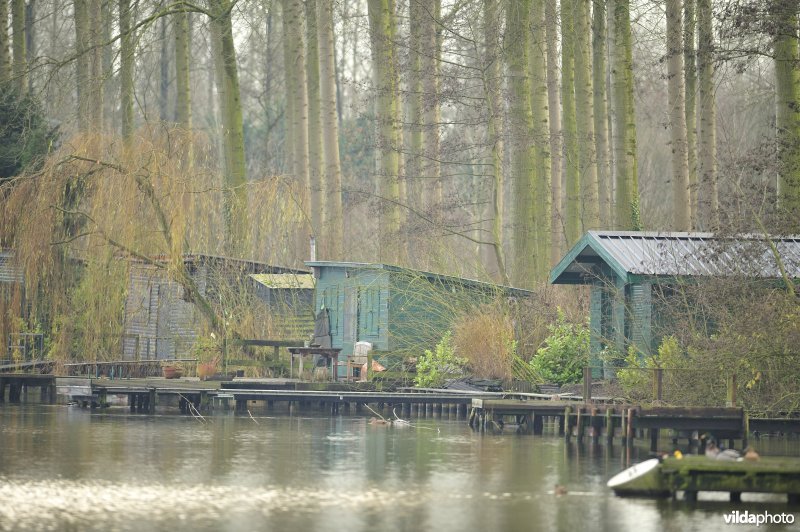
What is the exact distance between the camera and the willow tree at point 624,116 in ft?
127

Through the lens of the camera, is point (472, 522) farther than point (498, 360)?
No

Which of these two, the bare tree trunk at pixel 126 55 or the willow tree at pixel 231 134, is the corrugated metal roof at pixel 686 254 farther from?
the bare tree trunk at pixel 126 55

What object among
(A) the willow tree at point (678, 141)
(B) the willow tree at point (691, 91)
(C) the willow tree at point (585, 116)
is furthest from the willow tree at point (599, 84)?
(A) the willow tree at point (678, 141)

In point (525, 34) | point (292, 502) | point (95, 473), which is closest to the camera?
point (292, 502)

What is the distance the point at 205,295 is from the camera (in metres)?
42.9

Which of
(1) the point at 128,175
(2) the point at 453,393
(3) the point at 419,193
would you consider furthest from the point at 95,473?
(3) the point at 419,193

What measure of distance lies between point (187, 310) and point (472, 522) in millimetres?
27879

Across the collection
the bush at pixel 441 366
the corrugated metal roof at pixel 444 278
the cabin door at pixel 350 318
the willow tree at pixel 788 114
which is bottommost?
the bush at pixel 441 366

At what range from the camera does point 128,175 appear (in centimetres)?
3850

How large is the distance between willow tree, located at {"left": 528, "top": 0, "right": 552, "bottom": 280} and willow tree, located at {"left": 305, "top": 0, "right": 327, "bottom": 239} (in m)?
8.14

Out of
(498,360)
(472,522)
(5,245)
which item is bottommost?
(472,522)

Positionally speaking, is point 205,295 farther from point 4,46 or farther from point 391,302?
point 4,46

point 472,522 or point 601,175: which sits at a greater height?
point 601,175

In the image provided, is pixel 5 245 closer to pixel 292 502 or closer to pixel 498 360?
pixel 498 360
